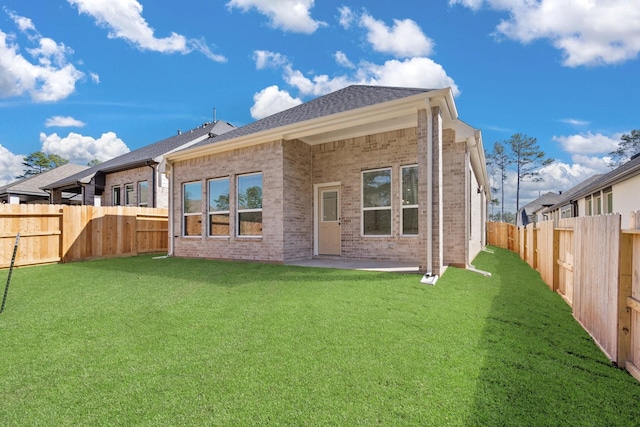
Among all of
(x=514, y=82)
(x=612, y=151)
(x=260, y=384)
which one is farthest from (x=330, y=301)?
(x=612, y=151)

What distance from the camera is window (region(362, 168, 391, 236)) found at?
8188 mm

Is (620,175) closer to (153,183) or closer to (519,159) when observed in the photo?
(153,183)

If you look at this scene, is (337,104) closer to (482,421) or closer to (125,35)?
(482,421)

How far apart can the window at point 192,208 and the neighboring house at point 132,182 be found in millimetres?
5555

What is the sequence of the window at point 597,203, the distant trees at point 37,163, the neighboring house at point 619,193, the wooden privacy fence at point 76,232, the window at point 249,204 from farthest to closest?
the distant trees at point 37,163 → the window at point 597,203 → the neighboring house at point 619,193 → the window at point 249,204 → the wooden privacy fence at point 76,232

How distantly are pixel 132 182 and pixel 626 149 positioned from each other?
48.0m

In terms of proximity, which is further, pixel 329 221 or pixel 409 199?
pixel 329 221

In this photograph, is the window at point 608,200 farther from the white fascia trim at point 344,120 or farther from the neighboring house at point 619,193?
the white fascia trim at point 344,120

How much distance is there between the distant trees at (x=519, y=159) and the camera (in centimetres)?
4038

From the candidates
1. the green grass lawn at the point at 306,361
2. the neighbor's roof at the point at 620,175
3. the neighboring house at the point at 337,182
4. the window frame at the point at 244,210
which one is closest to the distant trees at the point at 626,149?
the neighbor's roof at the point at 620,175

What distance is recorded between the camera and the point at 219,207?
378 inches

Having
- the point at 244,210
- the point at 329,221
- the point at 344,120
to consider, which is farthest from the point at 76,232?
the point at 344,120

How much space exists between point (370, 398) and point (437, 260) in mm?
4361

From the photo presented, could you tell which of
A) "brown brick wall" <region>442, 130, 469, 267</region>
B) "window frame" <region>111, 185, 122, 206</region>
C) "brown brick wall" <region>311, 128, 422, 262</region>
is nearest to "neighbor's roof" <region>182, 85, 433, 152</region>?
"brown brick wall" <region>311, 128, 422, 262</region>
